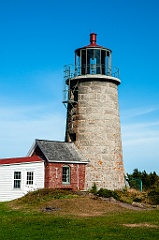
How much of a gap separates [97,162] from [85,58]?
8563mm

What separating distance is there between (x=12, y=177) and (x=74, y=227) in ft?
50.1

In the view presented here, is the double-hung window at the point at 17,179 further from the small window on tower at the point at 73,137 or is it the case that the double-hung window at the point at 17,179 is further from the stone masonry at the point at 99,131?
the small window on tower at the point at 73,137

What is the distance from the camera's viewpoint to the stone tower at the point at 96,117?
34.1 metres

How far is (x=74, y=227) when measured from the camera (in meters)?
17.2

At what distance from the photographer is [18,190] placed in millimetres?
31438

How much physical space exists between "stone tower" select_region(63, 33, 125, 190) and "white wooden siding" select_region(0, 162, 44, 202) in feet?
13.5

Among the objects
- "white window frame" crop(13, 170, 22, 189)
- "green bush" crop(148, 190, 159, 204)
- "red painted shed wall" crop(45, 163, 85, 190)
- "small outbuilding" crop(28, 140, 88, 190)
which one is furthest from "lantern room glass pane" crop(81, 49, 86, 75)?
"green bush" crop(148, 190, 159, 204)

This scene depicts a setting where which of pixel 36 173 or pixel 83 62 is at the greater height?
pixel 83 62

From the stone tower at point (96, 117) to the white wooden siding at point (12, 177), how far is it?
4121 millimetres

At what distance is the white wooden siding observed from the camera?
31.6 meters

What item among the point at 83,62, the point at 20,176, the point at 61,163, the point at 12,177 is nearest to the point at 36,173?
the point at 20,176

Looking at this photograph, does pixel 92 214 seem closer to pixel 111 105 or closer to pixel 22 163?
pixel 22 163

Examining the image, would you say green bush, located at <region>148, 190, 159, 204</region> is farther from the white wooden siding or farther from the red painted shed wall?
the white wooden siding

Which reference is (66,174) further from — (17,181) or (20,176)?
(17,181)
